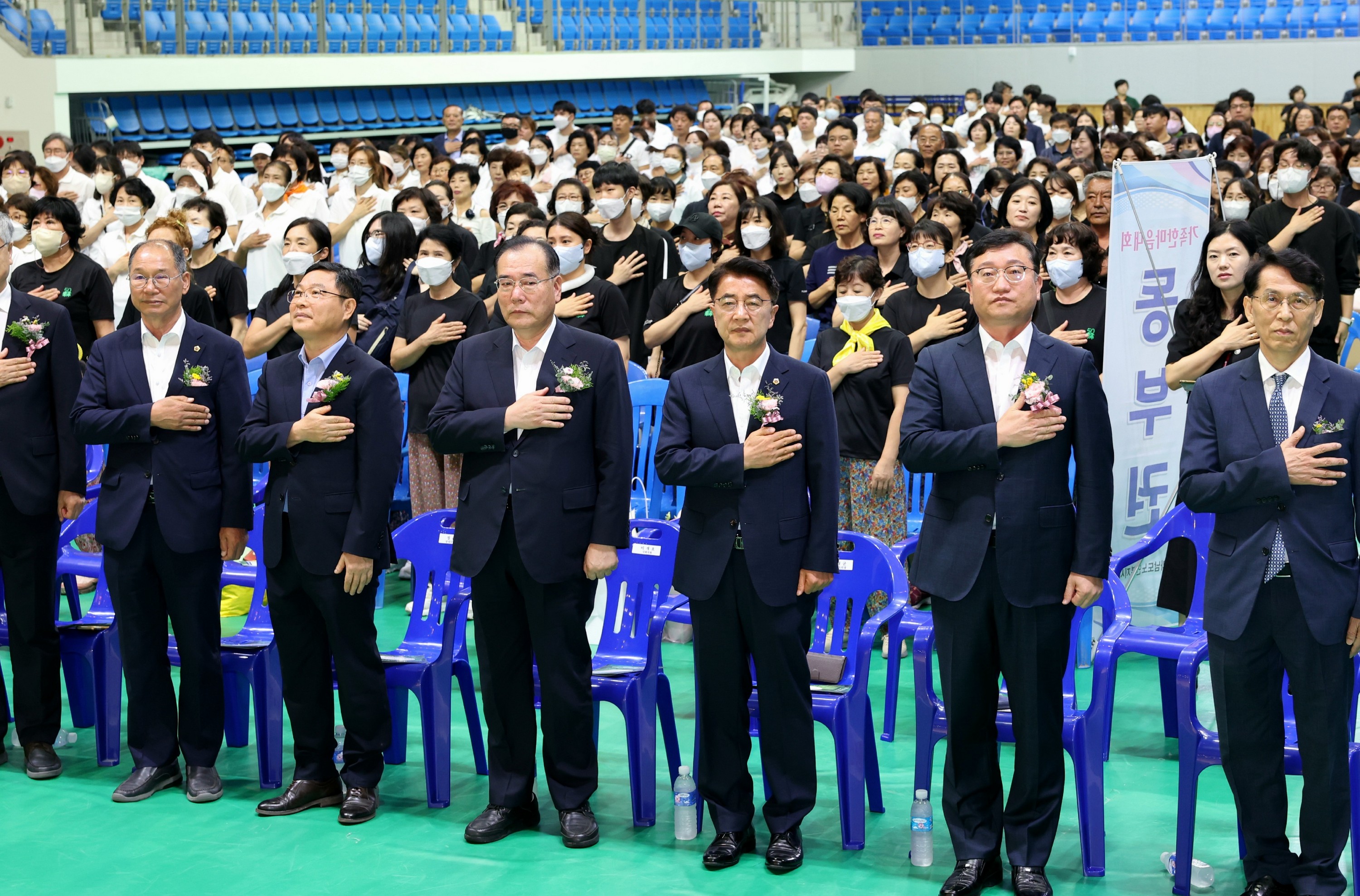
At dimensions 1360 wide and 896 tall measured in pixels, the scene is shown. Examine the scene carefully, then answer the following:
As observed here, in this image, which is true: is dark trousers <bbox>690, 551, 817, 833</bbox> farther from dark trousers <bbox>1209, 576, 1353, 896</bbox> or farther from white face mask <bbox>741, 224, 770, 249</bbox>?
white face mask <bbox>741, 224, 770, 249</bbox>

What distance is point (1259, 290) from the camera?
3865mm

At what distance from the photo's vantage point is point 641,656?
16.2 feet

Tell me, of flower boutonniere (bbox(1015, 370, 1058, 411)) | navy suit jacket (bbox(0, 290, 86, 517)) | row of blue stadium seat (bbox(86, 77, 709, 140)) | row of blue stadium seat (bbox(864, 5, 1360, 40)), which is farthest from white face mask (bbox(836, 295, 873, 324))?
row of blue stadium seat (bbox(864, 5, 1360, 40))

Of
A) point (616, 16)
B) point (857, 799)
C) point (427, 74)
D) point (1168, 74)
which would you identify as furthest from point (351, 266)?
point (1168, 74)

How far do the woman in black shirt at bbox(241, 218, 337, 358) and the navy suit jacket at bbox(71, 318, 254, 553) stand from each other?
1.57 meters

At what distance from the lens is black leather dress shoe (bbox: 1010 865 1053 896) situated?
13.1 feet

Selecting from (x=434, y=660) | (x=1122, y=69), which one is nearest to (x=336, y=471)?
(x=434, y=660)

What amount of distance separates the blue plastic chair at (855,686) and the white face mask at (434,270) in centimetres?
247

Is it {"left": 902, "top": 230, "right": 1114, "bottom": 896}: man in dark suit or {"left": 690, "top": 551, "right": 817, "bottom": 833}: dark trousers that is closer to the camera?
{"left": 902, "top": 230, "right": 1114, "bottom": 896}: man in dark suit

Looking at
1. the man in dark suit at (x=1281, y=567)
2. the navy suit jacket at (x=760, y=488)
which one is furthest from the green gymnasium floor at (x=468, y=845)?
the navy suit jacket at (x=760, y=488)

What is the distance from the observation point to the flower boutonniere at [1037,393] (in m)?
3.89

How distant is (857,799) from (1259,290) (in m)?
1.86

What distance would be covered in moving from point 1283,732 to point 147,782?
3.58 m

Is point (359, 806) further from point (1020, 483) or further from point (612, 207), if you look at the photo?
point (612, 207)
